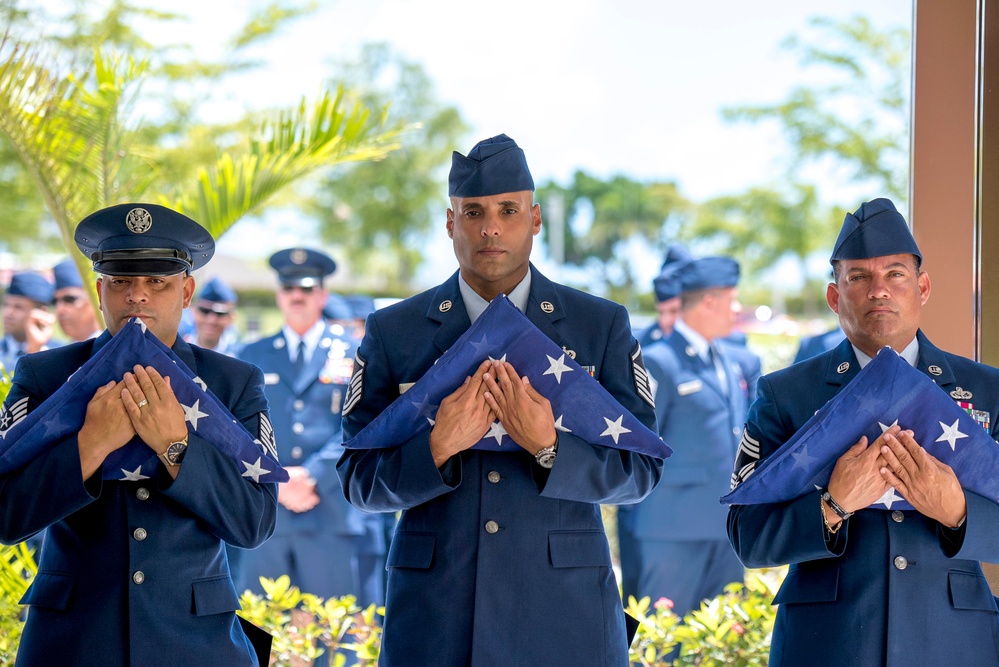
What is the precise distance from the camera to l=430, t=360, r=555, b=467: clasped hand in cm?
275

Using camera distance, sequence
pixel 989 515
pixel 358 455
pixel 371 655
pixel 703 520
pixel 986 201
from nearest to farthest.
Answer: pixel 989 515, pixel 358 455, pixel 986 201, pixel 371 655, pixel 703 520

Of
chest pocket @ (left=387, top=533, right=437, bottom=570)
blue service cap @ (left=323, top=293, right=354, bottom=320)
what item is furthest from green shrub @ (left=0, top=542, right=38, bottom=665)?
blue service cap @ (left=323, top=293, right=354, bottom=320)

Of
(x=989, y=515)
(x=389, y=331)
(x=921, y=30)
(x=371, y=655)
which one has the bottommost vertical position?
(x=371, y=655)

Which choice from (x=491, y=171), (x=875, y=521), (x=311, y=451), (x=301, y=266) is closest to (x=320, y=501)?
(x=311, y=451)

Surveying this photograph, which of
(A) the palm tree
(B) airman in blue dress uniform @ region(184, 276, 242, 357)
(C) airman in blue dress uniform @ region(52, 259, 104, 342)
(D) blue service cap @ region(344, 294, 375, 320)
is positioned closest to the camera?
(A) the palm tree

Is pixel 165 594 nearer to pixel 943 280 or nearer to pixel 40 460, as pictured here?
pixel 40 460

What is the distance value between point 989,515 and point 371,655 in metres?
2.61

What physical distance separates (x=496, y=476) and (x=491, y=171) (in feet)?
2.80

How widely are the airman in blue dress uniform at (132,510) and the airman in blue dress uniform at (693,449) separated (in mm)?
3995

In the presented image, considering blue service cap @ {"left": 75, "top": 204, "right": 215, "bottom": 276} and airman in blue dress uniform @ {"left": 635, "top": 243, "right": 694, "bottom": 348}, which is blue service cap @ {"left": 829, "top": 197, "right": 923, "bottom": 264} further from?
airman in blue dress uniform @ {"left": 635, "top": 243, "right": 694, "bottom": 348}

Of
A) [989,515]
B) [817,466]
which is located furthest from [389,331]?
[989,515]

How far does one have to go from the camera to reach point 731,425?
22.5ft

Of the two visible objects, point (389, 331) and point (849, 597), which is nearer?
point (849, 597)

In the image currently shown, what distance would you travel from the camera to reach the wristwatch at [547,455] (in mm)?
2805
